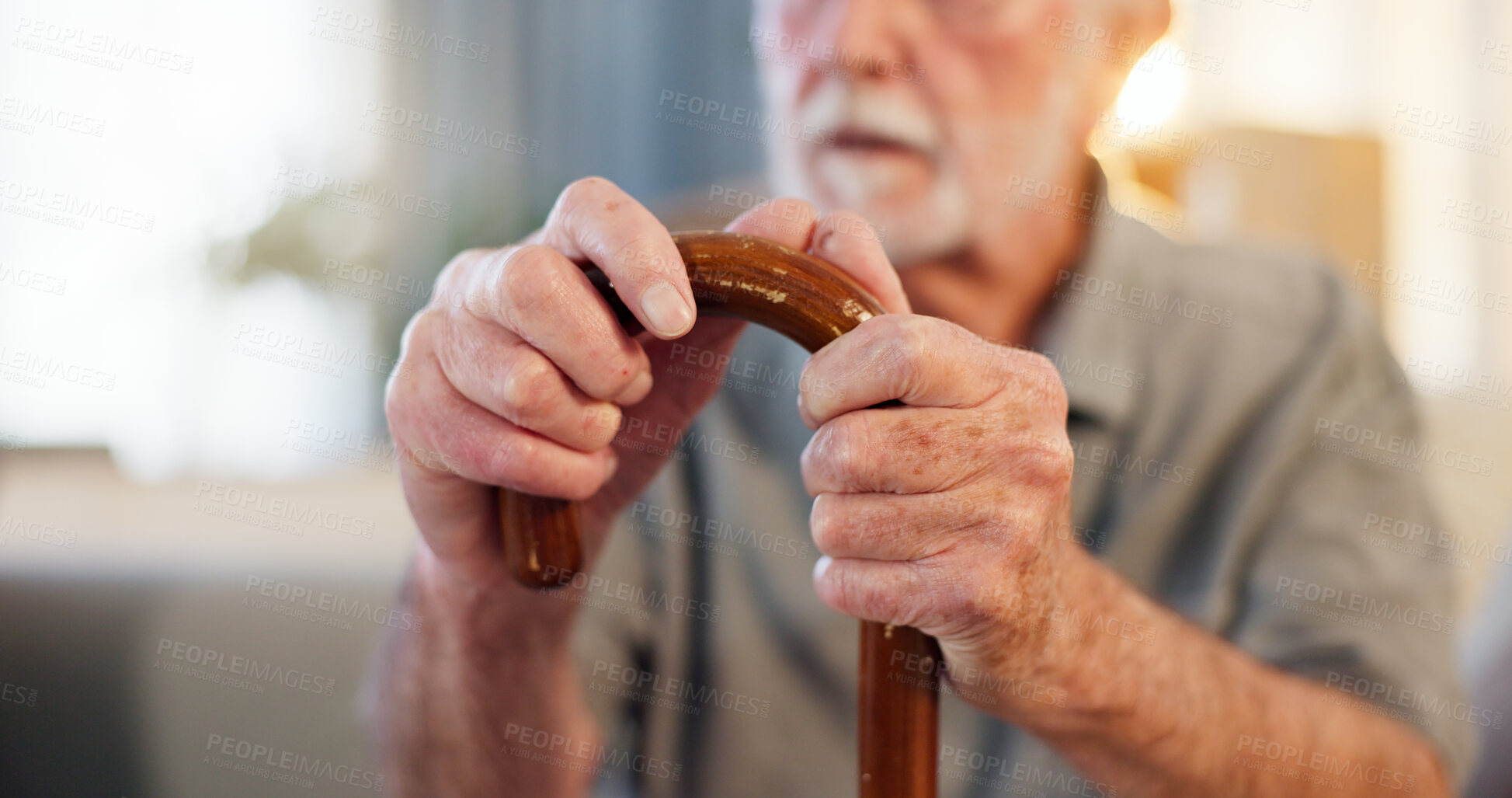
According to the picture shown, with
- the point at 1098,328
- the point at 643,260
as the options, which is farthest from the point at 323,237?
the point at 643,260

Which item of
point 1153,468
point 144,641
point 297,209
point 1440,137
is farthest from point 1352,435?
point 297,209

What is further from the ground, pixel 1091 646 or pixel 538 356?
pixel 538 356

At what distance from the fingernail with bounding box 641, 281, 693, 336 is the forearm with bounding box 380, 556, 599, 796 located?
0.99 feet

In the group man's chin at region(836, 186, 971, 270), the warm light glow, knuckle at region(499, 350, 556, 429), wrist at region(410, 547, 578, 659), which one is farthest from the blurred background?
knuckle at region(499, 350, 556, 429)

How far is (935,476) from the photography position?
0.34 m

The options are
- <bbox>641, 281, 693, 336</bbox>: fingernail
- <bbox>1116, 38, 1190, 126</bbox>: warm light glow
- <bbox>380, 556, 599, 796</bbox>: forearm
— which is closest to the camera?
<bbox>641, 281, 693, 336</bbox>: fingernail

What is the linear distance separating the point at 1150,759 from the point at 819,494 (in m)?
0.33

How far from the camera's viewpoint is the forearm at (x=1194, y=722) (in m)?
0.46

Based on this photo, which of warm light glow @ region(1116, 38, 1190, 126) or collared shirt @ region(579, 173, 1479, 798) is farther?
warm light glow @ region(1116, 38, 1190, 126)

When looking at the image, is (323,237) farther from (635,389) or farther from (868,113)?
(635,389)

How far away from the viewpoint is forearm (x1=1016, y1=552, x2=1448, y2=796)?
Answer: 18.0 inches

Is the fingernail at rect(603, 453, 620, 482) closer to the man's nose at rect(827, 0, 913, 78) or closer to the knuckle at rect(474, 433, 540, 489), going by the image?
A: the knuckle at rect(474, 433, 540, 489)

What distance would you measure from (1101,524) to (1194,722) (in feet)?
0.99

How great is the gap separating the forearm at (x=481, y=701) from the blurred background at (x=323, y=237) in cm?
5
